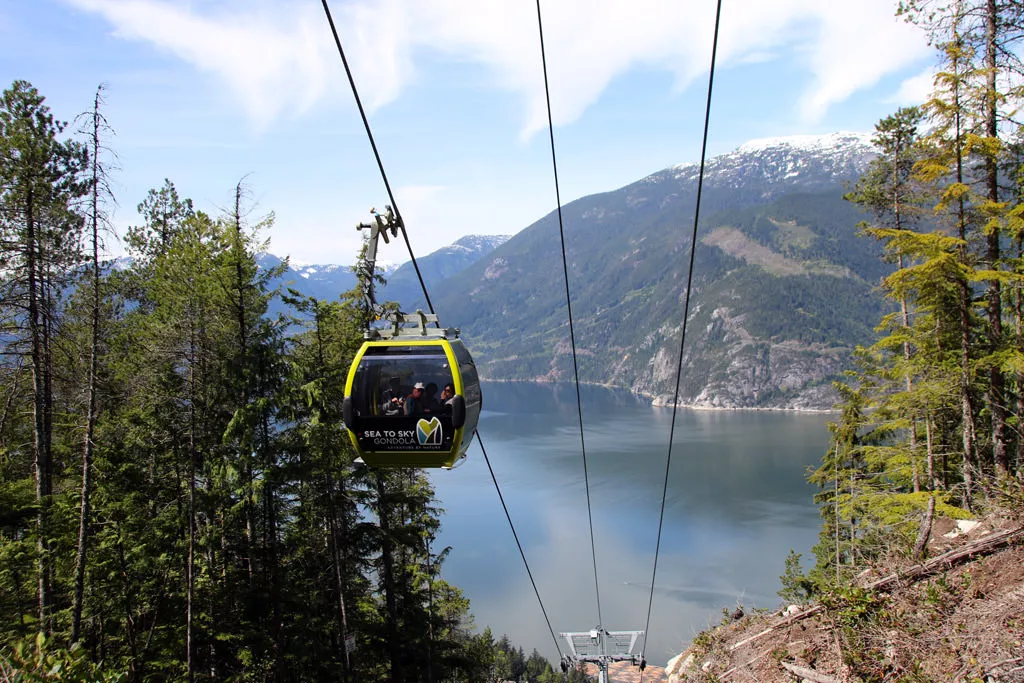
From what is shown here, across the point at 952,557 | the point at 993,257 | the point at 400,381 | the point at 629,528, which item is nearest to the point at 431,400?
the point at 400,381

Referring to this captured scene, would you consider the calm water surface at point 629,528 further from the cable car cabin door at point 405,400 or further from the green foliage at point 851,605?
the cable car cabin door at point 405,400

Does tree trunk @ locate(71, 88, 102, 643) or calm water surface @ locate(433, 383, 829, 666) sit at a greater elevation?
tree trunk @ locate(71, 88, 102, 643)

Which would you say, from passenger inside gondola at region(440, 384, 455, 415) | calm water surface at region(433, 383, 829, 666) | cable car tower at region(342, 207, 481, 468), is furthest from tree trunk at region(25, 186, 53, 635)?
calm water surface at region(433, 383, 829, 666)

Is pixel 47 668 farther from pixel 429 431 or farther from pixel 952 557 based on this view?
pixel 952 557

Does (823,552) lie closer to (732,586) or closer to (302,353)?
(732,586)

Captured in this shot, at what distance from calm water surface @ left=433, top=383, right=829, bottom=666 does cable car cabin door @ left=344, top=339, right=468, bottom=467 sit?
16084mm

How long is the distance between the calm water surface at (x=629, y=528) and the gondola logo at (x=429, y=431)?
52.7 feet

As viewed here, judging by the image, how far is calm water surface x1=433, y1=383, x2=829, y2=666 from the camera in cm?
3988

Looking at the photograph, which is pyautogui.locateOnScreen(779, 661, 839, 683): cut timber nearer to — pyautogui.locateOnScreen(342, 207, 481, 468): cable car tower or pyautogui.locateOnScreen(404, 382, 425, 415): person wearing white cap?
pyautogui.locateOnScreen(342, 207, 481, 468): cable car tower

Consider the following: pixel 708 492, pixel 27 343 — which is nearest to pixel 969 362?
pixel 27 343

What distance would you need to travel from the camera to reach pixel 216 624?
1212cm

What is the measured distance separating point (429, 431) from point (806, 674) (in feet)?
14.2

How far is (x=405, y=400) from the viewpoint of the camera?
6.68 meters

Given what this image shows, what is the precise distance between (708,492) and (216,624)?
187ft
